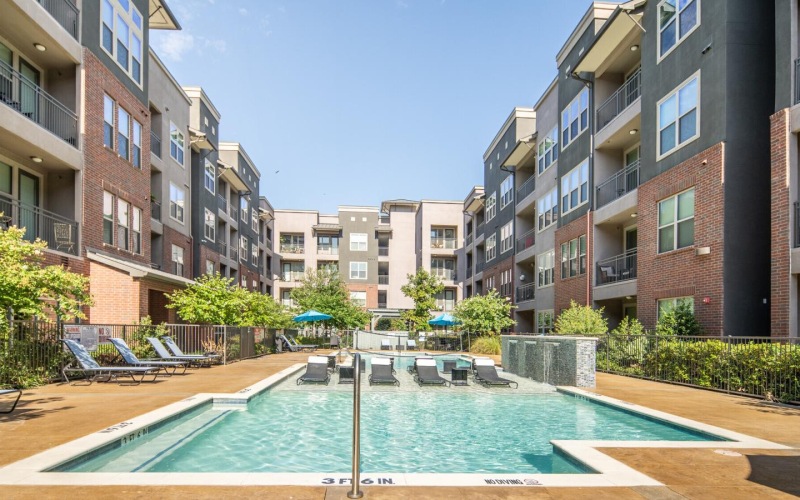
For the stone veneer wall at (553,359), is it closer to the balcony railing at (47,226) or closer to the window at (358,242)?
the balcony railing at (47,226)

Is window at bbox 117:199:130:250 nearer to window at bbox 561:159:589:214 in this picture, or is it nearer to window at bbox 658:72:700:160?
window at bbox 561:159:589:214

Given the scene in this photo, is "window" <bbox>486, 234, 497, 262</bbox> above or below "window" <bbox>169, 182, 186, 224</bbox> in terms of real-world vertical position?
below

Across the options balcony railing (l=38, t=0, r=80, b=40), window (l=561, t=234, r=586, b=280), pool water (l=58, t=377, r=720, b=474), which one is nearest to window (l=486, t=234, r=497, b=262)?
window (l=561, t=234, r=586, b=280)

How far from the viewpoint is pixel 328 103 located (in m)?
29.8

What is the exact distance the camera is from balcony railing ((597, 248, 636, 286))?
68.2ft

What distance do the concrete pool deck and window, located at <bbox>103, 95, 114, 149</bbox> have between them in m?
9.28

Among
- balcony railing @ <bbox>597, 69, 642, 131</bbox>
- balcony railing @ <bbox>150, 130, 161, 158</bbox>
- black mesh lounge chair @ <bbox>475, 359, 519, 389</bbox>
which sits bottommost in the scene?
A: black mesh lounge chair @ <bbox>475, 359, 519, 389</bbox>

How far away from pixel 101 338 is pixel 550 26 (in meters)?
23.9

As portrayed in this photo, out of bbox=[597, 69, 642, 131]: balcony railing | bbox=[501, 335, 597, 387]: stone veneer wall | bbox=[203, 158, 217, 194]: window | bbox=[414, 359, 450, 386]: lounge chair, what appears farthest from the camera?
bbox=[203, 158, 217, 194]: window

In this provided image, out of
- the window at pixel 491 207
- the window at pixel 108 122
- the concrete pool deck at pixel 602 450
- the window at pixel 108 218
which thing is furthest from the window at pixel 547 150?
the window at pixel 108 218

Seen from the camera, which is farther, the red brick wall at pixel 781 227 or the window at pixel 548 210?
the window at pixel 548 210

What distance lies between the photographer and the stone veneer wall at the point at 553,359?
14.1 meters

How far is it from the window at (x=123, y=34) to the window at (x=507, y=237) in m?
22.5

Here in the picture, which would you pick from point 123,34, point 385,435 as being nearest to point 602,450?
point 385,435
